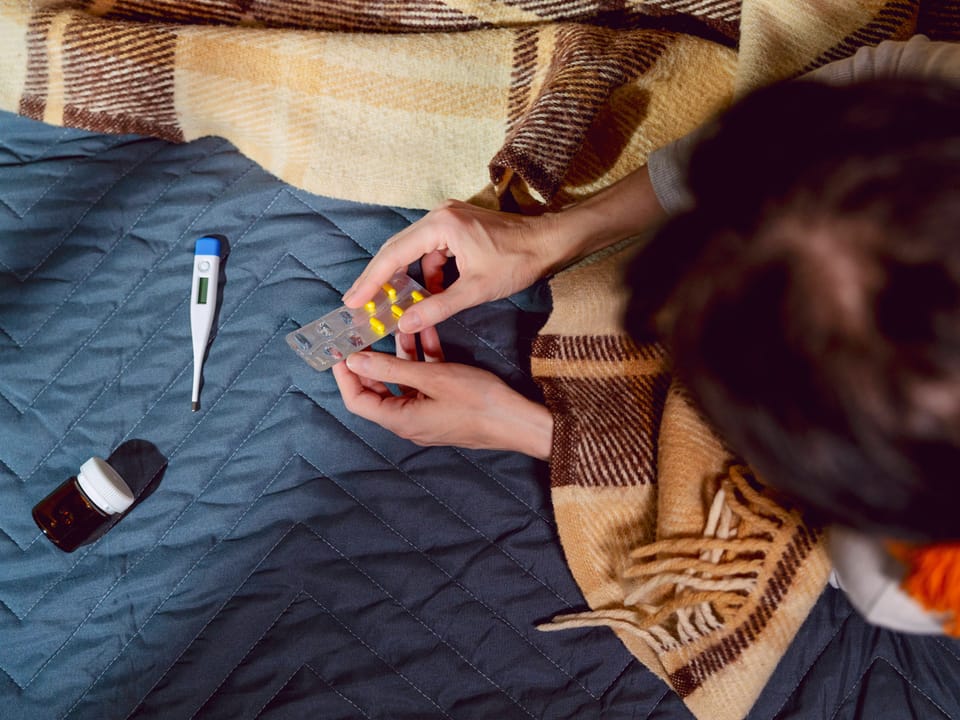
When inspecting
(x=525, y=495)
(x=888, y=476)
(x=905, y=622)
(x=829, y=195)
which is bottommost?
(x=525, y=495)

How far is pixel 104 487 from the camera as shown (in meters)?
0.64

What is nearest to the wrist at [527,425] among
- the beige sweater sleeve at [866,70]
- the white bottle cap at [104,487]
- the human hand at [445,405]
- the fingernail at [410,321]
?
the human hand at [445,405]

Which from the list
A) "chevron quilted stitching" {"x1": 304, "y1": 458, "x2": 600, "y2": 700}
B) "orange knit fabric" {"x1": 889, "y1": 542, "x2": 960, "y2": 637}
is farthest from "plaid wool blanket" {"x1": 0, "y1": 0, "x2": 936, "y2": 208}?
"orange knit fabric" {"x1": 889, "y1": 542, "x2": 960, "y2": 637}

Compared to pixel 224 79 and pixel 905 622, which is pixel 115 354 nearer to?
pixel 224 79

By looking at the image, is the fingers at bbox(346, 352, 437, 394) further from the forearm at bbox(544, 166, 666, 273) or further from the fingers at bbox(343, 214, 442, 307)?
the forearm at bbox(544, 166, 666, 273)

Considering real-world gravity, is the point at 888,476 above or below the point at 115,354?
above

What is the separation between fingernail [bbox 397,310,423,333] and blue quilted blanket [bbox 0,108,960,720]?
80mm

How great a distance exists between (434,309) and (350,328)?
8 cm

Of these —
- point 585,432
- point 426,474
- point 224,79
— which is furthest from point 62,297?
point 585,432

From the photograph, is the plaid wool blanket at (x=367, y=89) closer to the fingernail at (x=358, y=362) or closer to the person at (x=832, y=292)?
the fingernail at (x=358, y=362)

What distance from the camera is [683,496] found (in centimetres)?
63

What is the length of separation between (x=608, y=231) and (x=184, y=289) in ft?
1.31

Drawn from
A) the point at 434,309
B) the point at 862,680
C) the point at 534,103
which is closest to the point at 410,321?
the point at 434,309

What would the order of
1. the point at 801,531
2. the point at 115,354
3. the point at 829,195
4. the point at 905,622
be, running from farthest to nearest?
the point at 115,354
the point at 801,531
the point at 905,622
the point at 829,195
